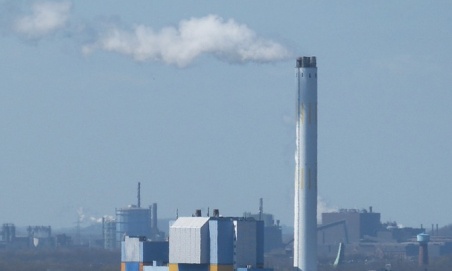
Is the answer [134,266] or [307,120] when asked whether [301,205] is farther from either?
[134,266]

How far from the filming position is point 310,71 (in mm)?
74438

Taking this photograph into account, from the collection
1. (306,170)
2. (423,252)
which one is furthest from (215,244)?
A: (423,252)

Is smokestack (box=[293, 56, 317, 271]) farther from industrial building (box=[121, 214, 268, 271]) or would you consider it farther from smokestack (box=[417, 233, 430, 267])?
smokestack (box=[417, 233, 430, 267])

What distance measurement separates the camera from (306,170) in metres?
73.9

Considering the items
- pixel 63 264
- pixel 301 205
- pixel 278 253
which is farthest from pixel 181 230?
pixel 278 253

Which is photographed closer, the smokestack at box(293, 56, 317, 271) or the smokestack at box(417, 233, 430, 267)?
the smokestack at box(293, 56, 317, 271)

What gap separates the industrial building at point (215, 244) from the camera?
2667 inches

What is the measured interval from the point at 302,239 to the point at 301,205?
5.62ft

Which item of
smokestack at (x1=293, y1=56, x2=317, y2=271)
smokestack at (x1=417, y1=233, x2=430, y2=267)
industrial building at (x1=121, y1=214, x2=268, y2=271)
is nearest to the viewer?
industrial building at (x1=121, y1=214, x2=268, y2=271)

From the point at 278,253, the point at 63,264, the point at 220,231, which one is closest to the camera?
the point at 220,231

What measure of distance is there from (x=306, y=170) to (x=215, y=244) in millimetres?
8329

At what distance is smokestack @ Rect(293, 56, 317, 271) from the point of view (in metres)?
73.9

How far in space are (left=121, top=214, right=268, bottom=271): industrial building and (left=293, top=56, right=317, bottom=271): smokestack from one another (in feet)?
16.8

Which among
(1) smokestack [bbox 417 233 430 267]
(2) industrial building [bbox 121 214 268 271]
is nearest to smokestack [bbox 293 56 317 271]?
(2) industrial building [bbox 121 214 268 271]
